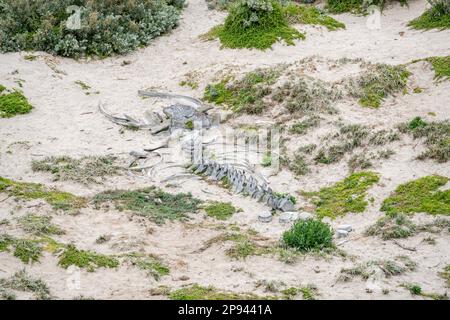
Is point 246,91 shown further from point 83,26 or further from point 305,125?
point 83,26

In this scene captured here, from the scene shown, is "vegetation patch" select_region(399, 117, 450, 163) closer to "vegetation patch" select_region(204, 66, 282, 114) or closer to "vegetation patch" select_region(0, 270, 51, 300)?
"vegetation patch" select_region(204, 66, 282, 114)

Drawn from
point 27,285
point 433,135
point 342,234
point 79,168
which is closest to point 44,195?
point 79,168

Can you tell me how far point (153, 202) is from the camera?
37.0 feet

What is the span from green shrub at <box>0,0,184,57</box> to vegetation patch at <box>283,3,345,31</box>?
12.3ft

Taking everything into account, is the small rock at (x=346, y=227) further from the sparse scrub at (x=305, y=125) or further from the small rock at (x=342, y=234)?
the sparse scrub at (x=305, y=125)

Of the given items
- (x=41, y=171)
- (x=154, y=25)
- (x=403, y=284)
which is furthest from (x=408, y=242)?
(x=154, y=25)

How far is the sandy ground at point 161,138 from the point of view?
823 cm

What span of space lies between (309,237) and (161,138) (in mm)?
5854

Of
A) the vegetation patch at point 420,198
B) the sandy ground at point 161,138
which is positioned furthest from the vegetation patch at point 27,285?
the vegetation patch at point 420,198

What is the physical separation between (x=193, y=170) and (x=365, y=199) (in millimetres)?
3529

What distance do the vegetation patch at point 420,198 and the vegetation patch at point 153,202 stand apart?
327 centimetres

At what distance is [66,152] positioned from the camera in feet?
43.5

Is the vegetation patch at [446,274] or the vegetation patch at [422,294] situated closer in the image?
the vegetation patch at [422,294]

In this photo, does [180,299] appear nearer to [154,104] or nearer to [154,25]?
[154,104]
